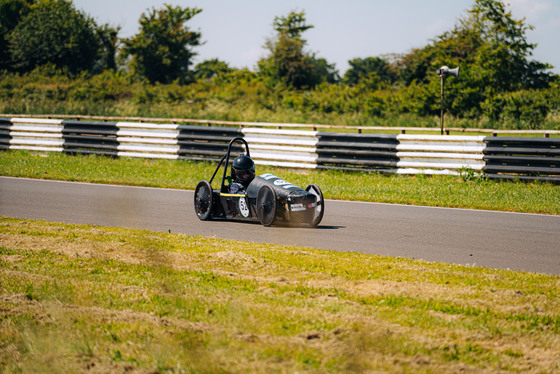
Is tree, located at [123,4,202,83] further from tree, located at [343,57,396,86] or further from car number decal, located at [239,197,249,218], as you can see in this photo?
tree, located at [343,57,396,86]

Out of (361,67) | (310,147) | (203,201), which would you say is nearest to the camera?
(203,201)

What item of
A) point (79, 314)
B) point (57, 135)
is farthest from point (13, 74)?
point (79, 314)

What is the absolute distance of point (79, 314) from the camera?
4.65 metres

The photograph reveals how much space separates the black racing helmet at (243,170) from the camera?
9508 millimetres

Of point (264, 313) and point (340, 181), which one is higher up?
point (340, 181)

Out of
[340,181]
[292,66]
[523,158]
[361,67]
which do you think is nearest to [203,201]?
[340,181]

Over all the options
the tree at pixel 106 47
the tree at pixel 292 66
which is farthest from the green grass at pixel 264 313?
the tree at pixel 106 47

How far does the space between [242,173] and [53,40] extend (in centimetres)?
4575

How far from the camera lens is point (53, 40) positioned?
1987 inches

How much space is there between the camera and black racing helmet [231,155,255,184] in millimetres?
9508

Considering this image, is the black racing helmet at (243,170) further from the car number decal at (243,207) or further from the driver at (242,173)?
the car number decal at (243,207)

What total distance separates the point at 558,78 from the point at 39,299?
35.0 meters

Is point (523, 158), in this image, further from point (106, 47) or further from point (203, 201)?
point (106, 47)

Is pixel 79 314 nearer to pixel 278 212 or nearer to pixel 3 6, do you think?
pixel 278 212
